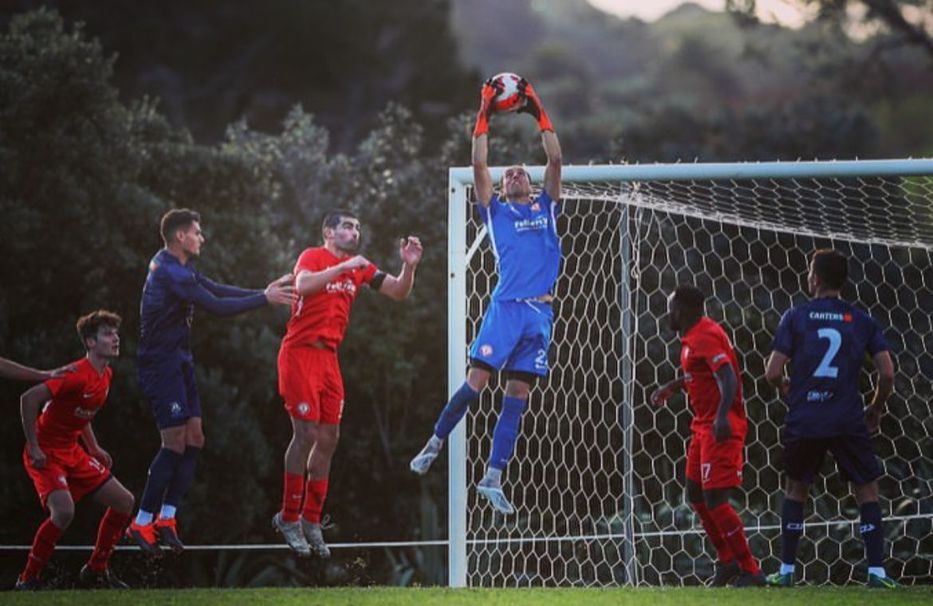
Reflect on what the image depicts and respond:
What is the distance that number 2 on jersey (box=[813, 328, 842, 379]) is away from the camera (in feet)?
30.8

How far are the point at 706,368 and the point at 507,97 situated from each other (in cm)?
195

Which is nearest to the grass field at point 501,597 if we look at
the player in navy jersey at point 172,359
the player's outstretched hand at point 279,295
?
the player in navy jersey at point 172,359

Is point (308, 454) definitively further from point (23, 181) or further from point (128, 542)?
point (23, 181)

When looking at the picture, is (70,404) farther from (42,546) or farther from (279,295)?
(279,295)

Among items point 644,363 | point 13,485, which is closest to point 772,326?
point 644,363

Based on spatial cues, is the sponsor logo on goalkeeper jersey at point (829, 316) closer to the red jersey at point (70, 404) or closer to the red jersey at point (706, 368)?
the red jersey at point (706, 368)

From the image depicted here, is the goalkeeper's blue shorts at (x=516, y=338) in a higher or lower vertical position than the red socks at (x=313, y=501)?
higher

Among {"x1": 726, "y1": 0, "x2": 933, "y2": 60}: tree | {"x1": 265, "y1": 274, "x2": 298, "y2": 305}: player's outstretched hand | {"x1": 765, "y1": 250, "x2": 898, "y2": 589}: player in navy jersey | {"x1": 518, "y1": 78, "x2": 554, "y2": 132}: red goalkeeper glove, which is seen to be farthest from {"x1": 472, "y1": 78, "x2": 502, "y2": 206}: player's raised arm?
{"x1": 726, "y1": 0, "x2": 933, "y2": 60}: tree

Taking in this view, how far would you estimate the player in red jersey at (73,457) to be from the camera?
402 inches

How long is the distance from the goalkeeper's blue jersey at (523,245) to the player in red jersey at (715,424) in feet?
2.68

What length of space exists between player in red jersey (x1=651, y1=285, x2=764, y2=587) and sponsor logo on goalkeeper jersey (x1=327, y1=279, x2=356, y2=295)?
1.92 meters

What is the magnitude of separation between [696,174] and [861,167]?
0.99m

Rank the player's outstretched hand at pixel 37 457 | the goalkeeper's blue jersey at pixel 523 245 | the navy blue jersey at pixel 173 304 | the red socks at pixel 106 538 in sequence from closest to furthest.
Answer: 1. the goalkeeper's blue jersey at pixel 523 245
2. the navy blue jersey at pixel 173 304
3. the player's outstretched hand at pixel 37 457
4. the red socks at pixel 106 538

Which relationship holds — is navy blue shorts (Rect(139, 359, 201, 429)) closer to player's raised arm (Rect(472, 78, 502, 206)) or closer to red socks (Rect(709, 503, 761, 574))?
player's raised arm (Rect(472, 78, 502, 206))
